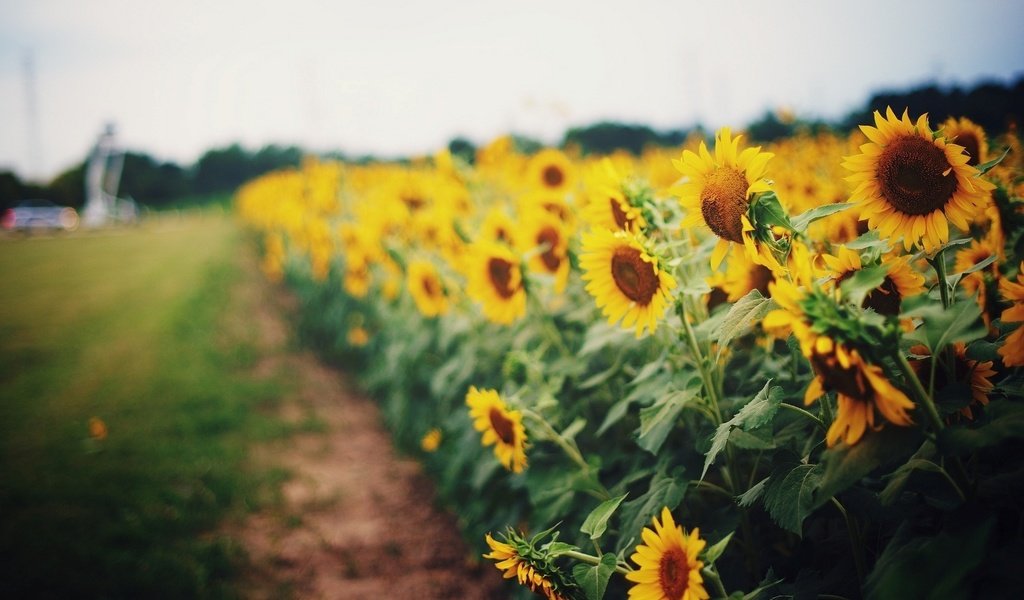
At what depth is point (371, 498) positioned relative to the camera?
12.3ft

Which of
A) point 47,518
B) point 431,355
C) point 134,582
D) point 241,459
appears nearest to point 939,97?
point 431,355

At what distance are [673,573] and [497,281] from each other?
137 centimetres

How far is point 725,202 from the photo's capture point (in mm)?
1305

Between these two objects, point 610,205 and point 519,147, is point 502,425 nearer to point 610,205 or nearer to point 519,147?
point 610,205

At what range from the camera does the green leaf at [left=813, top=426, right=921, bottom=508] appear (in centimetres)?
91

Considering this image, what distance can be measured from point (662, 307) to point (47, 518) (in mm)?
4042

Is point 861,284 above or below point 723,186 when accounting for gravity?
below

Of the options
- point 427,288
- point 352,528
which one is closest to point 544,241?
point 427,288

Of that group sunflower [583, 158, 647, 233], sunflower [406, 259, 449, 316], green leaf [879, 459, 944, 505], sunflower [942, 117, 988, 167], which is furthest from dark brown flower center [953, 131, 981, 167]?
sunflower [406, 259, 449, 316]

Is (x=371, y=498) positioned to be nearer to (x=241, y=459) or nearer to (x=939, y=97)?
(x=241, y=459)

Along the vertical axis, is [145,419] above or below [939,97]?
below

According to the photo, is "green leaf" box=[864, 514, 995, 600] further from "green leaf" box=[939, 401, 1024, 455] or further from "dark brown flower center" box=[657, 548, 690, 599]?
"dark brown flower center" box=[657, 548, 690, 599]

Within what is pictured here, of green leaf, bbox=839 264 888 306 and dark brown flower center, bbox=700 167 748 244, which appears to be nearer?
green leaf, bbox=839 264 888 306

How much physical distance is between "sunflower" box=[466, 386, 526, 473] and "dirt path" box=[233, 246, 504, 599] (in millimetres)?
1143
